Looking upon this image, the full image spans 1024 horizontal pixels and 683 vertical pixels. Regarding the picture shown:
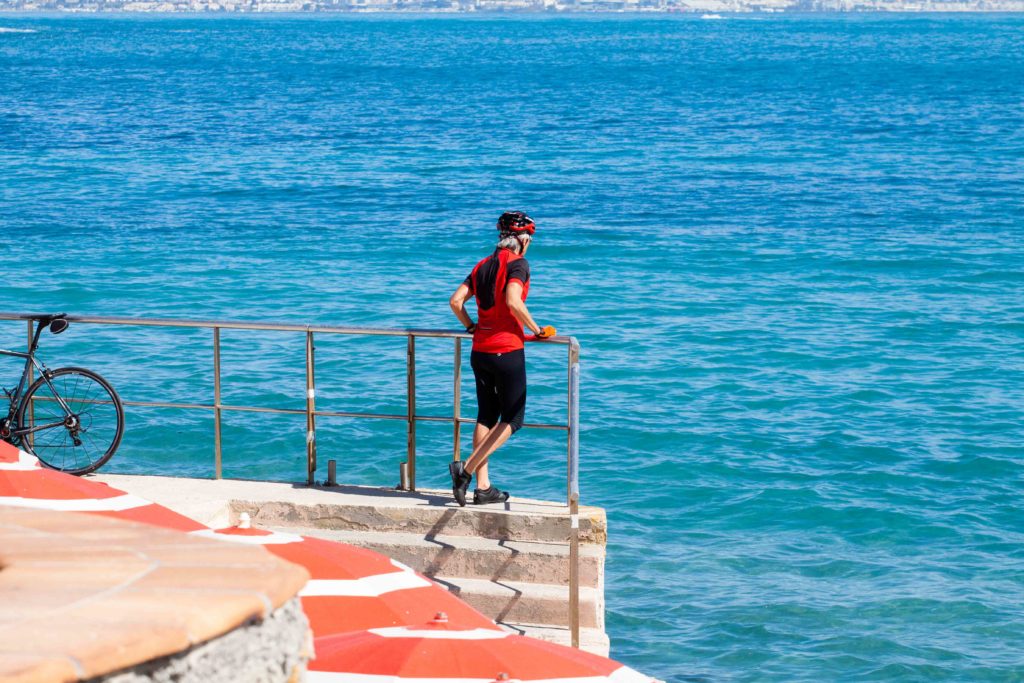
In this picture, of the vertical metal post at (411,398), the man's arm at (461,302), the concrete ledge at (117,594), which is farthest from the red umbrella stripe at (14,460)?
the concrete ledge at (117,594)

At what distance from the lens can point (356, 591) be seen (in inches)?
237

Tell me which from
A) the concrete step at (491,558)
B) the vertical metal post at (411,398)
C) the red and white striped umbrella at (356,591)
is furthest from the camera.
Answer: the vertical metal post at (411,398)

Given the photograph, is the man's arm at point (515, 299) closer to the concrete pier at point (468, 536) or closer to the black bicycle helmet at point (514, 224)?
the black bicycle helmet at point (514, 224)

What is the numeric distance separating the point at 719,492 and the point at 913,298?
11063 mm

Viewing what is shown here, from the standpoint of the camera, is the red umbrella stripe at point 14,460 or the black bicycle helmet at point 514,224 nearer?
the red umbrella stripe at point 14,460

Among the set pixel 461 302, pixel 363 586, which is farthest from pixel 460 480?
pixel 363 586

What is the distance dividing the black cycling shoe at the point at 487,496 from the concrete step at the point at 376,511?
0.05 m

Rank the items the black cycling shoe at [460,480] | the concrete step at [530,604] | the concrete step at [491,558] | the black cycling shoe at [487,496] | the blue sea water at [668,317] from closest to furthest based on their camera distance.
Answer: the concrete step at [530,604]
the concrete step at [491,558]
the black cycling shoe at [460,480]
the black cycling shoe at [487,496]
the blue sea water at [668,317]

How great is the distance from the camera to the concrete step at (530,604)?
7.68 metres

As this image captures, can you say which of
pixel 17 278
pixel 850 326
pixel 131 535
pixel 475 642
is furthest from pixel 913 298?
pixel 131 535

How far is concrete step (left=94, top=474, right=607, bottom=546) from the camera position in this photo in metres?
7.95

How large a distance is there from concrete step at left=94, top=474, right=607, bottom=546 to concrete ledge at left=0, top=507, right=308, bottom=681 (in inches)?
200

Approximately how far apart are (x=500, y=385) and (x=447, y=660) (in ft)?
9.32

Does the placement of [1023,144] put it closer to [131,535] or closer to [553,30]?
[131,535]
